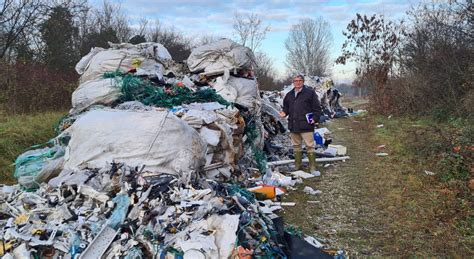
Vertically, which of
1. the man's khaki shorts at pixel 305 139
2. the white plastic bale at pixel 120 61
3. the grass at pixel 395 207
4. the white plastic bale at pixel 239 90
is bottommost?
the grass at pixel 395 207

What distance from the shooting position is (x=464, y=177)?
226 inches

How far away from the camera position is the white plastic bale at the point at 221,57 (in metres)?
7.86

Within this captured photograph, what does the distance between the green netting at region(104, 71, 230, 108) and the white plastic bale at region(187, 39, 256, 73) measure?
3.46ft

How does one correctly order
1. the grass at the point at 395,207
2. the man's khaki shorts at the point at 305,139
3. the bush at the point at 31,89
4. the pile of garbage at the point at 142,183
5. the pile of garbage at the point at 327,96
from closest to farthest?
1. the pile of garbage at the point at 142,183
2. the grass at the point at 395,207
3. the man's khaki shorts at the point at 305,139
4. the bush at the point at 31,89
5. the pile of garbage at the point at 327,96

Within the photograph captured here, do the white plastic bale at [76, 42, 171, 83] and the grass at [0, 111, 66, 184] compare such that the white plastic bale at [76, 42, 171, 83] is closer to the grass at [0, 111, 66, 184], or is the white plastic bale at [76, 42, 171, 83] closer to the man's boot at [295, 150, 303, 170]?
the grass at [0, 111, 66, 184]

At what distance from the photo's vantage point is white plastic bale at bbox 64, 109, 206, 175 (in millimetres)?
4336

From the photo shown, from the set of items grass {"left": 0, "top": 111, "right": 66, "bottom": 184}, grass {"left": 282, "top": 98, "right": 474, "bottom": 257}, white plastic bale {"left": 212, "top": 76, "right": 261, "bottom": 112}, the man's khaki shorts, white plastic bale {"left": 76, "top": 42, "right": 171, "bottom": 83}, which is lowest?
grass {"left": 282, "top": 98, "right": 474, "bottom": 257}

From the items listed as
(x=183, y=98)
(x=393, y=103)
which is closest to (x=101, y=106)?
(x=183, y=98)

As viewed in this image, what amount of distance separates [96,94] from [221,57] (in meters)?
2.60

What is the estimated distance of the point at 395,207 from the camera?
5.19 metres

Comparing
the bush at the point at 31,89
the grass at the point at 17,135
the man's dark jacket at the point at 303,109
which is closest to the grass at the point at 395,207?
the man's dark jacket at the point at 303,109

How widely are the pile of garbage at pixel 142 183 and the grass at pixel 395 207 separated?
1.85 feet

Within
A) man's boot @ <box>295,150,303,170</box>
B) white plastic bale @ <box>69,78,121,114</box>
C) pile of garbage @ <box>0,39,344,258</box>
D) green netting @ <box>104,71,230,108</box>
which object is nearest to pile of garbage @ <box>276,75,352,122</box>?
man's boot @ <box>295,150,303,170</box>

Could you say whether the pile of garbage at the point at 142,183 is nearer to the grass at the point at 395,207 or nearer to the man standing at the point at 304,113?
the grass at the point at 395,207
